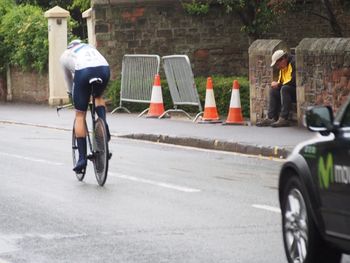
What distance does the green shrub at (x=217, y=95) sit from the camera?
72.5 ft

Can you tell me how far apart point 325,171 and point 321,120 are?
1.09 ft

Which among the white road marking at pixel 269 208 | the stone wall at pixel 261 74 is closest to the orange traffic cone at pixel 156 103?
the stone wall at pixel 261 74

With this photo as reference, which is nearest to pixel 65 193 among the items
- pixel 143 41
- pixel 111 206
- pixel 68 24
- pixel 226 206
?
pixel 111 206

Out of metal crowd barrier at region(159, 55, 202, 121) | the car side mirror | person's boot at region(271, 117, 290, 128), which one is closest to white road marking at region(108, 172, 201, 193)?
the car side mirror

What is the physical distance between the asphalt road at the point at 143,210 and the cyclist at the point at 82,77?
60 cm

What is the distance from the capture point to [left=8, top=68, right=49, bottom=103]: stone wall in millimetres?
30938

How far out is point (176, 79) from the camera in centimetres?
2352

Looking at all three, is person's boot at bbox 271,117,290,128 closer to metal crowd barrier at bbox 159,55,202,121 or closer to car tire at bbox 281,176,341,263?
metal crowd barrier at bbox 159,55,202,121

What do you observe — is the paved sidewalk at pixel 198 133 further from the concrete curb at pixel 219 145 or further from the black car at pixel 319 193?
the black car at pixel 319 193

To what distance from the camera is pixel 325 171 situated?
22.7 ft

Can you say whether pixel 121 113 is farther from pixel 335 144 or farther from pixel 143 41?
pixel 335 144

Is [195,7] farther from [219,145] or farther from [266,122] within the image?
[219,145]

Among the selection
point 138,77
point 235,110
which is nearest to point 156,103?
point 138,77

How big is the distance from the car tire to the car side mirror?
0.48 metres
